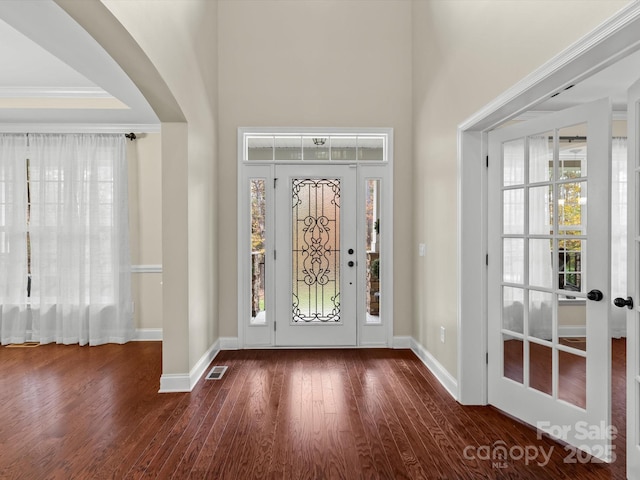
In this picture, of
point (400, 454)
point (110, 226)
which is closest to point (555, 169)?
point (400, 454)

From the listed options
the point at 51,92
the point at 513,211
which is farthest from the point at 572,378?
the point at 51,92

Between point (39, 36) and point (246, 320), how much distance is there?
3.12m

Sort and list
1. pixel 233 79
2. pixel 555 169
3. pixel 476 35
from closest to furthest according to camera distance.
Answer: pixel 555 169 < pixel 476 35 < pixel 233 79

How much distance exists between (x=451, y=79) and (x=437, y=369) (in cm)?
260

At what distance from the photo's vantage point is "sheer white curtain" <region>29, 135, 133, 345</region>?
14.5ft

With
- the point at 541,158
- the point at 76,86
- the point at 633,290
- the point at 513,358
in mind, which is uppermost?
the point at 76,86

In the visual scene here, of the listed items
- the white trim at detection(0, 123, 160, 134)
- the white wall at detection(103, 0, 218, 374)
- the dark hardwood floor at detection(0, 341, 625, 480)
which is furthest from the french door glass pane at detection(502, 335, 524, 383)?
the white trim at detection(0, 123, 160, 134)

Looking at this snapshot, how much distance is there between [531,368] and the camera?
2.51 metres

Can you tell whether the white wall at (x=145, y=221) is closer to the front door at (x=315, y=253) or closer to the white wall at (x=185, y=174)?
the white wall at (x=185, y=174)

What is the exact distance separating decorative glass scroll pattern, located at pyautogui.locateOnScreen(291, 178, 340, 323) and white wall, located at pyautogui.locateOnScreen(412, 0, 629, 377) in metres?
0.94

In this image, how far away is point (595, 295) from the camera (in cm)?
208

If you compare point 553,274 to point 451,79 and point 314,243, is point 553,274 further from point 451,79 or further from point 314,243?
point 314,243

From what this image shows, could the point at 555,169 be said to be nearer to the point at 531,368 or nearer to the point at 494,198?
the point at 494,198

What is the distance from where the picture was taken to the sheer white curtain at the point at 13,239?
444cm
